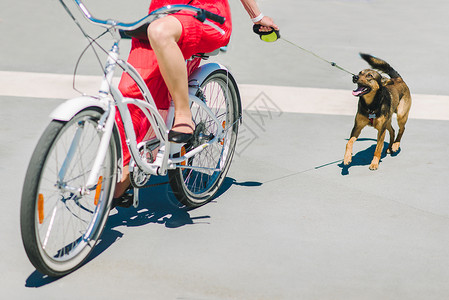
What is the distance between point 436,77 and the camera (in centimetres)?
812

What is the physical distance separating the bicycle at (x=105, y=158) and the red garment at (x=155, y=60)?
14 centimetres

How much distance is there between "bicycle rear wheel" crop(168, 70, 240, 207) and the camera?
4.35 meters

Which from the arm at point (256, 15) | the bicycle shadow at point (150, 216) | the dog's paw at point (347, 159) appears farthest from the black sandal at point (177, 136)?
the dog's paw at point (347, 159)


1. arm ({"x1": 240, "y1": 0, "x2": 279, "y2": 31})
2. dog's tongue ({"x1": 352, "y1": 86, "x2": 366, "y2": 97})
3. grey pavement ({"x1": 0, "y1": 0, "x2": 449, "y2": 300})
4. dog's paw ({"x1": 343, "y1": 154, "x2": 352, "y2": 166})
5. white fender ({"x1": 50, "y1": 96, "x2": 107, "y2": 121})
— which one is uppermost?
arm ({"x1": 240, "y1": 0, "x2": 279, "y2": 31})

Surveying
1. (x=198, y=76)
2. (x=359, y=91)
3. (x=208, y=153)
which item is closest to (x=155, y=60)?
(x=198, y=76)

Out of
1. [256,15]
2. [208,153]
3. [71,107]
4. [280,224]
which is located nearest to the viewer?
[71,107]

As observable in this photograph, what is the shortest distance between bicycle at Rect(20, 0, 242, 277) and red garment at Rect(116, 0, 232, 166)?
0.14 m

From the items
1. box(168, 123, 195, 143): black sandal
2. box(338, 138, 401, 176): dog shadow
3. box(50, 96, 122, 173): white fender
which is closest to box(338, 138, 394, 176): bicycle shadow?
box(338, 138, 401, 176): dog shadow

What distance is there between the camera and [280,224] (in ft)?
14.0

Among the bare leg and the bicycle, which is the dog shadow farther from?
the bare leg

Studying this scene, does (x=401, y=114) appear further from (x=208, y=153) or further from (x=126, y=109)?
(x=126, y=109)

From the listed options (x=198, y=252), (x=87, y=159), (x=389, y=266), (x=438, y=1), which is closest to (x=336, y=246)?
(x=389, y=266)

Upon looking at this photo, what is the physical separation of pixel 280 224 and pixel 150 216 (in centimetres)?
86

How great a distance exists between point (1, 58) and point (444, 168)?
18.5 ft
